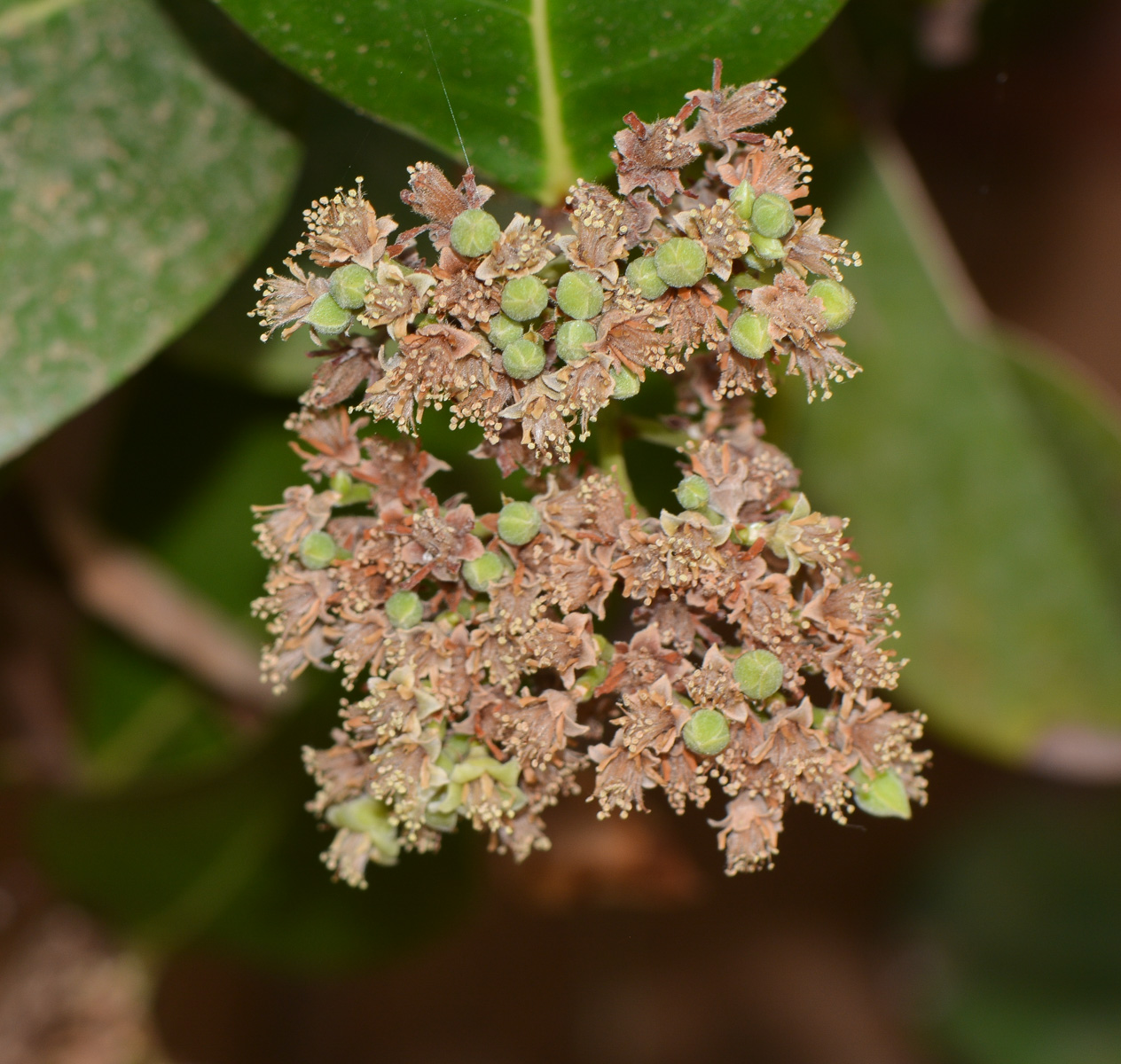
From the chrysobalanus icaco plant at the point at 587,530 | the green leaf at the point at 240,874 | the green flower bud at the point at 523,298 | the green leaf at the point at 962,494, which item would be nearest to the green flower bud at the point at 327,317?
the chrysobalanus icaco plant at the point at 587,530

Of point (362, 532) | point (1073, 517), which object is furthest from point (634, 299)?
point (1073, 517)

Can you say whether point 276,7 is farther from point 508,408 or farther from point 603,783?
point 603,783

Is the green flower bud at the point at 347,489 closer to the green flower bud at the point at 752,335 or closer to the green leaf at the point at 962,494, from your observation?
the green flower bud at the point at 752,335

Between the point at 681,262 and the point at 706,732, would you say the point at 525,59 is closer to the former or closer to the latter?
the point at 681,262

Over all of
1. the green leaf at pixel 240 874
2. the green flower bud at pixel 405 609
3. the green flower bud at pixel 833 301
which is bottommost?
the green leaf at pixel 240 874

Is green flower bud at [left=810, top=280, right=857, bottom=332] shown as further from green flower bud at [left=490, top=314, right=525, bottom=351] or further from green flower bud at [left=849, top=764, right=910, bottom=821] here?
green flower bud at [left=849, top=764, right=910, bottom=821]

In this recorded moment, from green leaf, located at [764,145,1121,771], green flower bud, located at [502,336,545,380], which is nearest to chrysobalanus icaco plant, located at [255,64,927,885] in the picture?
green flower bud, located at [502,336,545,380]
